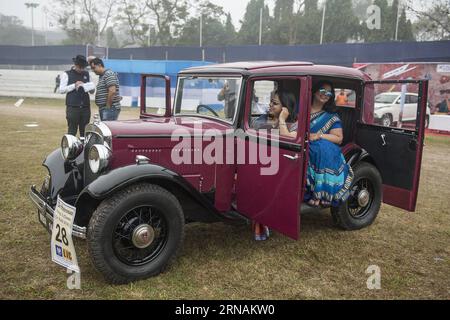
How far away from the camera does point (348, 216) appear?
429 cm

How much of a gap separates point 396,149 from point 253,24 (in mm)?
38571

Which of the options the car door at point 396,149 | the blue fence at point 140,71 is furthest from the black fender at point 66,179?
the blue fence at point 140,71

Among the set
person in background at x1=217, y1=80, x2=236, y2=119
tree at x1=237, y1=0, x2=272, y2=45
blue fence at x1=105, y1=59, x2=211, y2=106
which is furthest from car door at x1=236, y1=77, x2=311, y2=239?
tree at x1=237, y1=0, x2=272, y2=45

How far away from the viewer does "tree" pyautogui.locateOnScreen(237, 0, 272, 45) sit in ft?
118

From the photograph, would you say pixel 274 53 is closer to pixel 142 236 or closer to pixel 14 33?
pixel 142 236

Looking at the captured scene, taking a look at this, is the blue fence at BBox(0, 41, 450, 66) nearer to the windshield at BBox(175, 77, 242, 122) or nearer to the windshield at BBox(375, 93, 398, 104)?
the windshield at BBox(375, 93, 398, 104)

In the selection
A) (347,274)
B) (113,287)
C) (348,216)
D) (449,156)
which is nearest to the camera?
(113,287)

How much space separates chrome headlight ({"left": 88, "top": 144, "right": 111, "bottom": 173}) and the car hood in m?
0.18

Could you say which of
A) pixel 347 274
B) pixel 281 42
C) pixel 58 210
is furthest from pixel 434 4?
pixel 58 210

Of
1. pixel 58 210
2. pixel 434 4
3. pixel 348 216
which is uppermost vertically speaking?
pixel 434 4

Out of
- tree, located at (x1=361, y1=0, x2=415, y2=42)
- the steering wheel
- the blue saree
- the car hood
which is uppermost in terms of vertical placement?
tree, located at (x1=361, y1=0, x2=415, y2=42)
